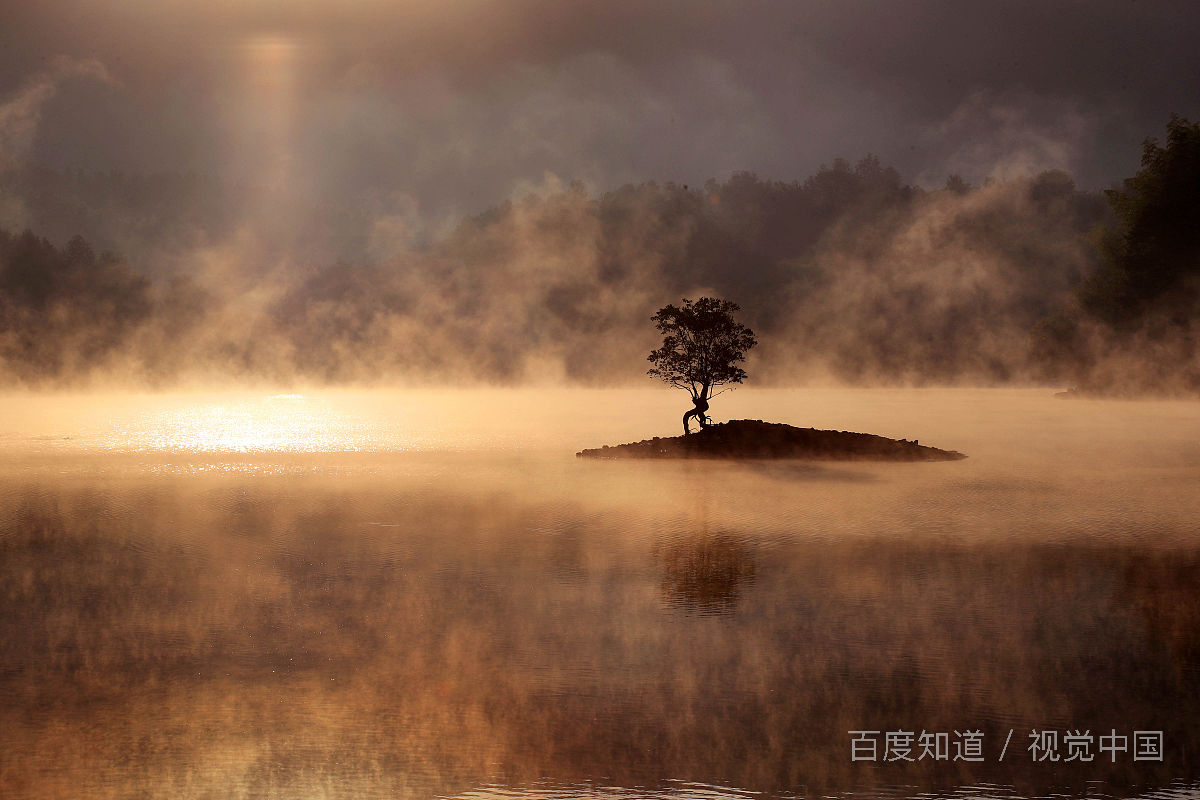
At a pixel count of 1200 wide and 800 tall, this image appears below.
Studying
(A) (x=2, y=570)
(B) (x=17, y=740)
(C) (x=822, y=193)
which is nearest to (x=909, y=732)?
(B) (x=17, y=740)

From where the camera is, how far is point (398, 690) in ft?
27.3

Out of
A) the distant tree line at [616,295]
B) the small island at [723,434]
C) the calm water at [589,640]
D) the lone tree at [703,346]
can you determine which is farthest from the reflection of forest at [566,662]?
the distant tree line at [616,295]

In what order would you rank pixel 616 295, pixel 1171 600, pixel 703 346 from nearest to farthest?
pixel 1171 600
pixel 703 346
pixel 616 295

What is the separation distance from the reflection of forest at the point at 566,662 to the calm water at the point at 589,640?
4cm

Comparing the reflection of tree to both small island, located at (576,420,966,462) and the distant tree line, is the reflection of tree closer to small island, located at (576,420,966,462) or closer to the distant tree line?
small island, located at (576,420,966,462)

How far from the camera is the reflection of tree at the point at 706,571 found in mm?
11734

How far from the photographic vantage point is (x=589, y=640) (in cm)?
991

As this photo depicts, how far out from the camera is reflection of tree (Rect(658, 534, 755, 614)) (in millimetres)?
11734

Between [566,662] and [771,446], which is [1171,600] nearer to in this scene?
[566,662]

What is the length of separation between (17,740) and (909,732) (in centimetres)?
642

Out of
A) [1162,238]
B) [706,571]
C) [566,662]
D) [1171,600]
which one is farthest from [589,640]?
[1162,238]

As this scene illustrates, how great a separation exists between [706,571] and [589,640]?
3.96 meters

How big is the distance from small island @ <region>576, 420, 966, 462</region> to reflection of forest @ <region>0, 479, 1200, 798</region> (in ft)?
55.5

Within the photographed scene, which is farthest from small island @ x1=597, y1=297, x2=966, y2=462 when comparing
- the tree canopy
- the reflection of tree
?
the tree canopy
